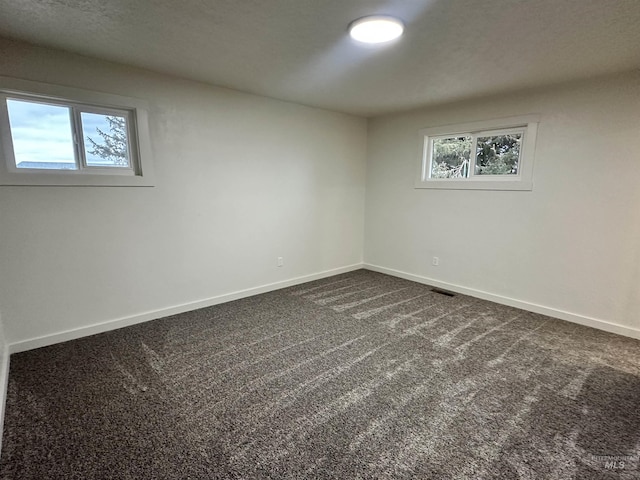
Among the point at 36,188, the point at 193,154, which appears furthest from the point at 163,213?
the point at 36,188

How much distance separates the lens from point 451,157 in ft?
13.8

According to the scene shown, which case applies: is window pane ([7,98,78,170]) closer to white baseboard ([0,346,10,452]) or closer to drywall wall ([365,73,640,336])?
white baseboard ([0,346,10,452])

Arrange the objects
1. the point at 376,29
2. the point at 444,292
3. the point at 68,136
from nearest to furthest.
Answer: the point at 376,29 < the point at 68,136 < the point at 444,292

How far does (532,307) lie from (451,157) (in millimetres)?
2081

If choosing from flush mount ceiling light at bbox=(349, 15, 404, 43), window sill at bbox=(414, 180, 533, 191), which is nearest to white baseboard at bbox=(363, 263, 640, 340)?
window sill at bbox=(414, 180, 533, 191)

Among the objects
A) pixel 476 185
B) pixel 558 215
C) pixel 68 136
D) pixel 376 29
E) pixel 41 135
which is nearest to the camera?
pixel 376 29

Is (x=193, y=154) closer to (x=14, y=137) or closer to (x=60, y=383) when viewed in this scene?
(x=14, y=137)

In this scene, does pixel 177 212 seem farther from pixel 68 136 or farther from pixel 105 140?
pixel 68 136

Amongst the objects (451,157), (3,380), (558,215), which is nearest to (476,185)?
(451,157)

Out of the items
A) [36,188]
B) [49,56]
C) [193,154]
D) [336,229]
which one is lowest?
[336,229]

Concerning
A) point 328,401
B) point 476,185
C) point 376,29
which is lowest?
point 328,401

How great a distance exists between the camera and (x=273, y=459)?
1.60 metres

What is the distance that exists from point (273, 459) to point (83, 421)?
1.17 meters

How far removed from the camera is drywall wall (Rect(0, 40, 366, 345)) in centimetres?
256
